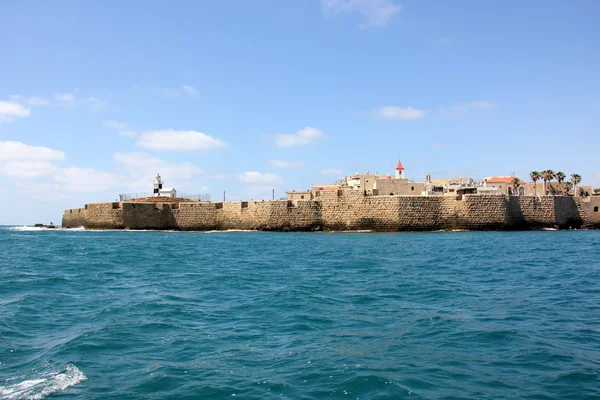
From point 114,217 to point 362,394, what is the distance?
35.8 m

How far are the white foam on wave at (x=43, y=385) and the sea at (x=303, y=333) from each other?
0.07ft

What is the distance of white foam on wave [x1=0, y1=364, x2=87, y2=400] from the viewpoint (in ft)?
15.9

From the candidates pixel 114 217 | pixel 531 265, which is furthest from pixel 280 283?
pixel 114 217

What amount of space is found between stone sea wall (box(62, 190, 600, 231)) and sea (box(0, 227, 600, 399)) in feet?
55.4

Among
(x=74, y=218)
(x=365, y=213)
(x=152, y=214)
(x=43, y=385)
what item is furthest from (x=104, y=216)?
(x=43, y=385)

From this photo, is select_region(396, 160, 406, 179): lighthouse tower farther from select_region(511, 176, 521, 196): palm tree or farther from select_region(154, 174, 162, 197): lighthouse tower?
select_region(154, 174, 162, 197): lighthouse tower

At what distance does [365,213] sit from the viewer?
Answer: 31.0m

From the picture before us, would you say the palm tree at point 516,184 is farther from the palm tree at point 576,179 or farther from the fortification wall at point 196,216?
the fortification wall at point 196,216

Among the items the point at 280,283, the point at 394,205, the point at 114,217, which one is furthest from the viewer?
the point at 114,217

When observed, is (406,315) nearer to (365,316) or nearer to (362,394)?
(365,316)

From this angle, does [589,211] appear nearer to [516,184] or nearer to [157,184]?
[516,184]

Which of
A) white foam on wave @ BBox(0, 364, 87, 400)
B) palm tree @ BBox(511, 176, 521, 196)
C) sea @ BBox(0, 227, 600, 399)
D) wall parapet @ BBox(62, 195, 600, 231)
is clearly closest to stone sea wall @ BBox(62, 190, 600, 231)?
wall parapet @ BBox(62, 195, 600, 231)

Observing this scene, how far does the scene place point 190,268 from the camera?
14734mm

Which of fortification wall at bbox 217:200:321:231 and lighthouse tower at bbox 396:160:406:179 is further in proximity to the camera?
lighthouse tower at bbox 396:160:406:179
